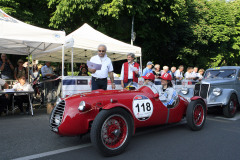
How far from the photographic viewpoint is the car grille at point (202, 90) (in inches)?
264

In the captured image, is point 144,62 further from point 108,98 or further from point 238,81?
point 108,98

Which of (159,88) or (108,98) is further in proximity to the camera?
(159,88)

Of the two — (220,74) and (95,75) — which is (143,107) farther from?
(220,74)

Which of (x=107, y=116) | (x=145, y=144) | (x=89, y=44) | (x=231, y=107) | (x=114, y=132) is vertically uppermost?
(x=89, y=44)

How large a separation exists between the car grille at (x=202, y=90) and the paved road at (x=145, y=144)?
1596 millimetres

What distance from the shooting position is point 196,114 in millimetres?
4809

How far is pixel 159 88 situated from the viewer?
4609mm

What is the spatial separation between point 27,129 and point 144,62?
54.3 ft

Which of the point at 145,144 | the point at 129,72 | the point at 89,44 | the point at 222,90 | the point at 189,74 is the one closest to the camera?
the point at 145,144

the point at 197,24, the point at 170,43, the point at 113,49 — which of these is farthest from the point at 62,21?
the point at 197,24

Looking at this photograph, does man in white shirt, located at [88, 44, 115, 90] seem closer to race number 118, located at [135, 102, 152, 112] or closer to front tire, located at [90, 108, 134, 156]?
race number 118, located at [135, 102, 152, 112]

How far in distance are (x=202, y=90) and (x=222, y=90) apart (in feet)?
1.95

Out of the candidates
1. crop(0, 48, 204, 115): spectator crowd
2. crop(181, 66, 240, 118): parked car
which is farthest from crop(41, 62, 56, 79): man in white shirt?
crop(181, 66, 240, 118): parked car

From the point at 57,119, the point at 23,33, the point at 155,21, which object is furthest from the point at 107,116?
the point at 155,21
